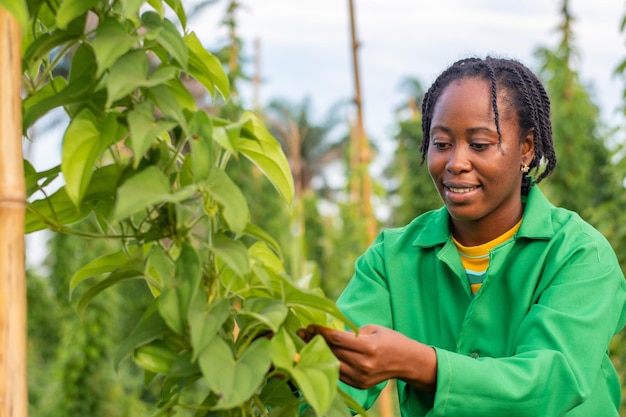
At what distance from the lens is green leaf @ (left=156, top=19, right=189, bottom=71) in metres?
0.98

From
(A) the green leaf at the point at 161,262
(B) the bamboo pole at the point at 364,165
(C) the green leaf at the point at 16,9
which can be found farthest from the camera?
(B) the bamboo pole at the point at 364,165

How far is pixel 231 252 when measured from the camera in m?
1.01

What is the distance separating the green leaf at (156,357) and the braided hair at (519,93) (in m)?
0.66

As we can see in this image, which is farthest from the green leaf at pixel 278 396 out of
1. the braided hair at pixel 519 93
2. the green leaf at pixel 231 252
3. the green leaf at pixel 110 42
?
the braided hair at pixel 519 93

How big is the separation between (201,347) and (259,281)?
196 mm

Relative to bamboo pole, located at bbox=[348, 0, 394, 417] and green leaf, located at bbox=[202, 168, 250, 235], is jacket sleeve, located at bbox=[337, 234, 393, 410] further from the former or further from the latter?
bamboo pole, located at bbox=[348, 0, 394, 417]

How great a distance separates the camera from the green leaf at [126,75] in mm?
947

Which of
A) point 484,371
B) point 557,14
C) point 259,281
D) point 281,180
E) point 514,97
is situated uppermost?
point 557,14

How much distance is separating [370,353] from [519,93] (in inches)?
24.1

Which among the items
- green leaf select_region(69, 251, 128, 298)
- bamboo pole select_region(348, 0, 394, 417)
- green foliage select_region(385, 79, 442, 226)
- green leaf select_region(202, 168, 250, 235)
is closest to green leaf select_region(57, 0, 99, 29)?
green leaf select_region(202, 168, 250, 235)

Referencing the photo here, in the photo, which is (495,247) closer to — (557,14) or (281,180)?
(281,180)

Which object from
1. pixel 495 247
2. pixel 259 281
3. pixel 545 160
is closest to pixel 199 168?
pixel 259 281

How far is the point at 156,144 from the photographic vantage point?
107cm

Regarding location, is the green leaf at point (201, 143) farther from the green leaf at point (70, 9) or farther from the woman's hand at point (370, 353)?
the woman's hand at point (370, 353)
